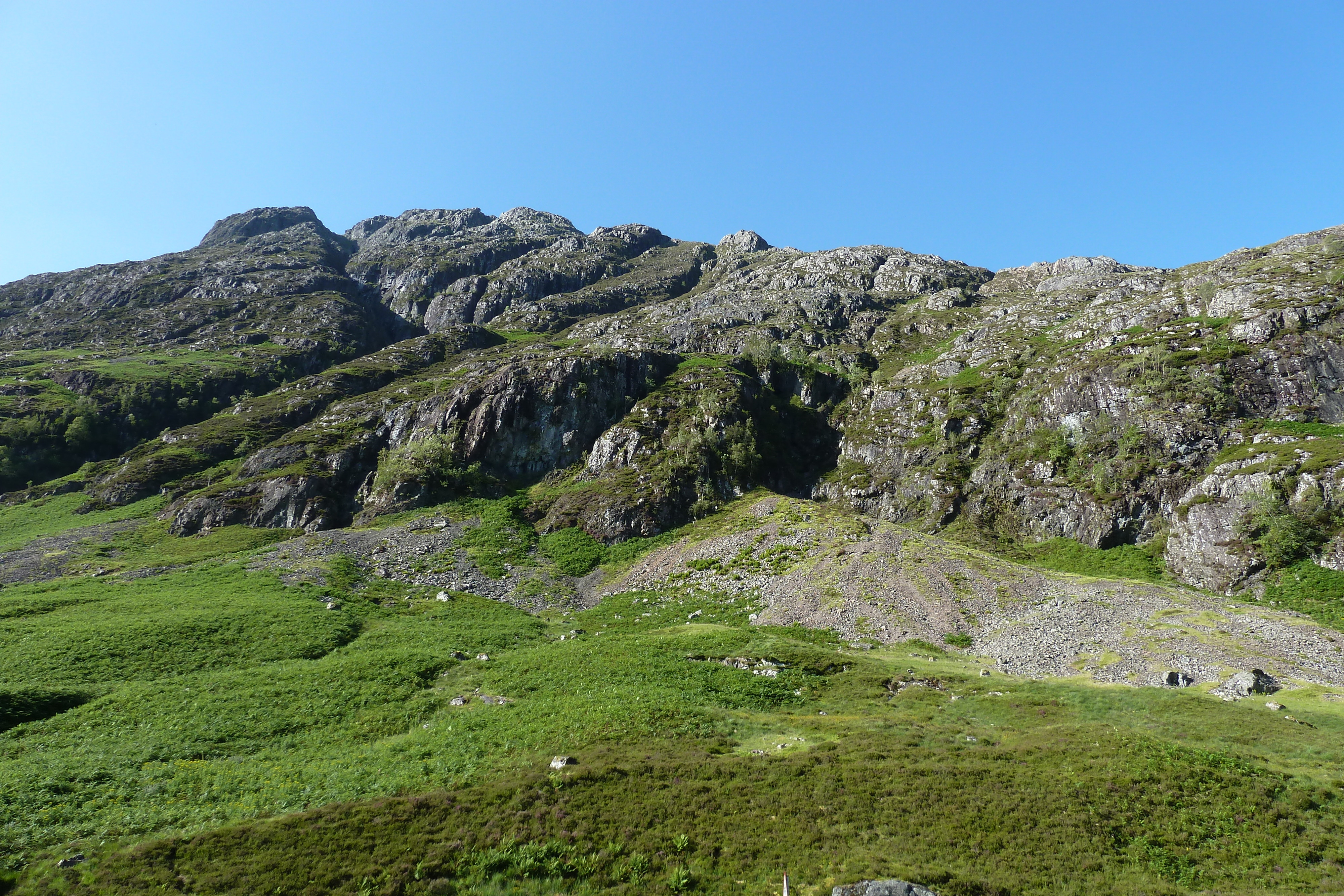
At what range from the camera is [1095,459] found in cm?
7656

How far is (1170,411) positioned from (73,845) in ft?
362

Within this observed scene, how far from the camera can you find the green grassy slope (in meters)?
15.1

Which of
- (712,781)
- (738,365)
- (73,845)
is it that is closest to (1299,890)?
(712,781)

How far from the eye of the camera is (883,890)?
13820 mm

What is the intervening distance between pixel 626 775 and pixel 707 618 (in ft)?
109

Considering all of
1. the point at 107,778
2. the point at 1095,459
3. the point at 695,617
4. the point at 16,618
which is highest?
the point at 1095,459

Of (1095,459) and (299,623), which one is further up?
(1095,459)

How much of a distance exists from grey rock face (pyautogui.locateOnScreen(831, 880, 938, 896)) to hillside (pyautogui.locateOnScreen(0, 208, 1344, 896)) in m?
0.43

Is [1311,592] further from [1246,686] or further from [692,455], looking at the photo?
[692,455]

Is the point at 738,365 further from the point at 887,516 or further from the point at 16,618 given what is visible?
the point at 16,618

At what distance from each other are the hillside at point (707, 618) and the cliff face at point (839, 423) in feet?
2.59

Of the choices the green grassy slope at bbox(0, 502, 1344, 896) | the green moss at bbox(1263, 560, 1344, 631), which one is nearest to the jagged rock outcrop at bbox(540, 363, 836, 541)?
the green grassy slope at bbox(0, 502, 1344, 896)

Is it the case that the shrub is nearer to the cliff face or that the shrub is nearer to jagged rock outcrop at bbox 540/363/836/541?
jagged rock outcrop at bbox 540/363/836/541

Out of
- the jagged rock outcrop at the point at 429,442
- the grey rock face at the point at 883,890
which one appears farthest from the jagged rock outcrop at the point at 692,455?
the grey rock face at the point at 883,890
